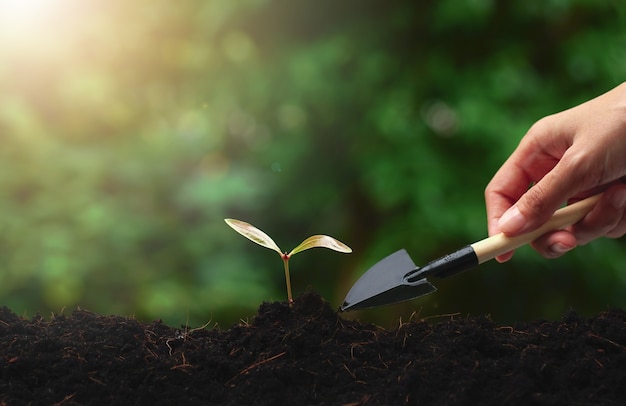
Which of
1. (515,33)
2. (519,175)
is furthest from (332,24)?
(519,175)

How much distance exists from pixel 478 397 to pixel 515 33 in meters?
2.11

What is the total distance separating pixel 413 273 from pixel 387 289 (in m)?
0.06

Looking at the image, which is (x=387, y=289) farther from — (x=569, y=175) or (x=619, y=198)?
(x=619, y=198)

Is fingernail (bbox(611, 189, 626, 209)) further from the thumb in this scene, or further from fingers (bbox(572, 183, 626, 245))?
the thumb

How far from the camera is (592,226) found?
53.2 inches

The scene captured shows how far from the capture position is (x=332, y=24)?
254 cm

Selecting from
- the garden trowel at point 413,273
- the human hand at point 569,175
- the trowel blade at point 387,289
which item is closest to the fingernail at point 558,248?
the human hand at point 569,175

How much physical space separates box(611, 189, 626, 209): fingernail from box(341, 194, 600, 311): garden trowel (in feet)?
0.67

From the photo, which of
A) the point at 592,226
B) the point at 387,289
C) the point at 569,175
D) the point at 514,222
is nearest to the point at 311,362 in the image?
the point at 387,289

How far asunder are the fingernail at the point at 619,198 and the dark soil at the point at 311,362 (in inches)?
12.3

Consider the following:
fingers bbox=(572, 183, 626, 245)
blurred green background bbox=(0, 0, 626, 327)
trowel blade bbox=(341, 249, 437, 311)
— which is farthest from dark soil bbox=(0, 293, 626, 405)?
blurred green background bbox=(0, 0, 626, 327)

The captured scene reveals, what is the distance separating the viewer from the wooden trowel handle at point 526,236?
113 centimetres

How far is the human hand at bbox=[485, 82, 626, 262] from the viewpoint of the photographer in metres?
1.10

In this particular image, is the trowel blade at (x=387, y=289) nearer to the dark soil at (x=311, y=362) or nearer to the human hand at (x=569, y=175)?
the dark soil at (x=311, y=362)
